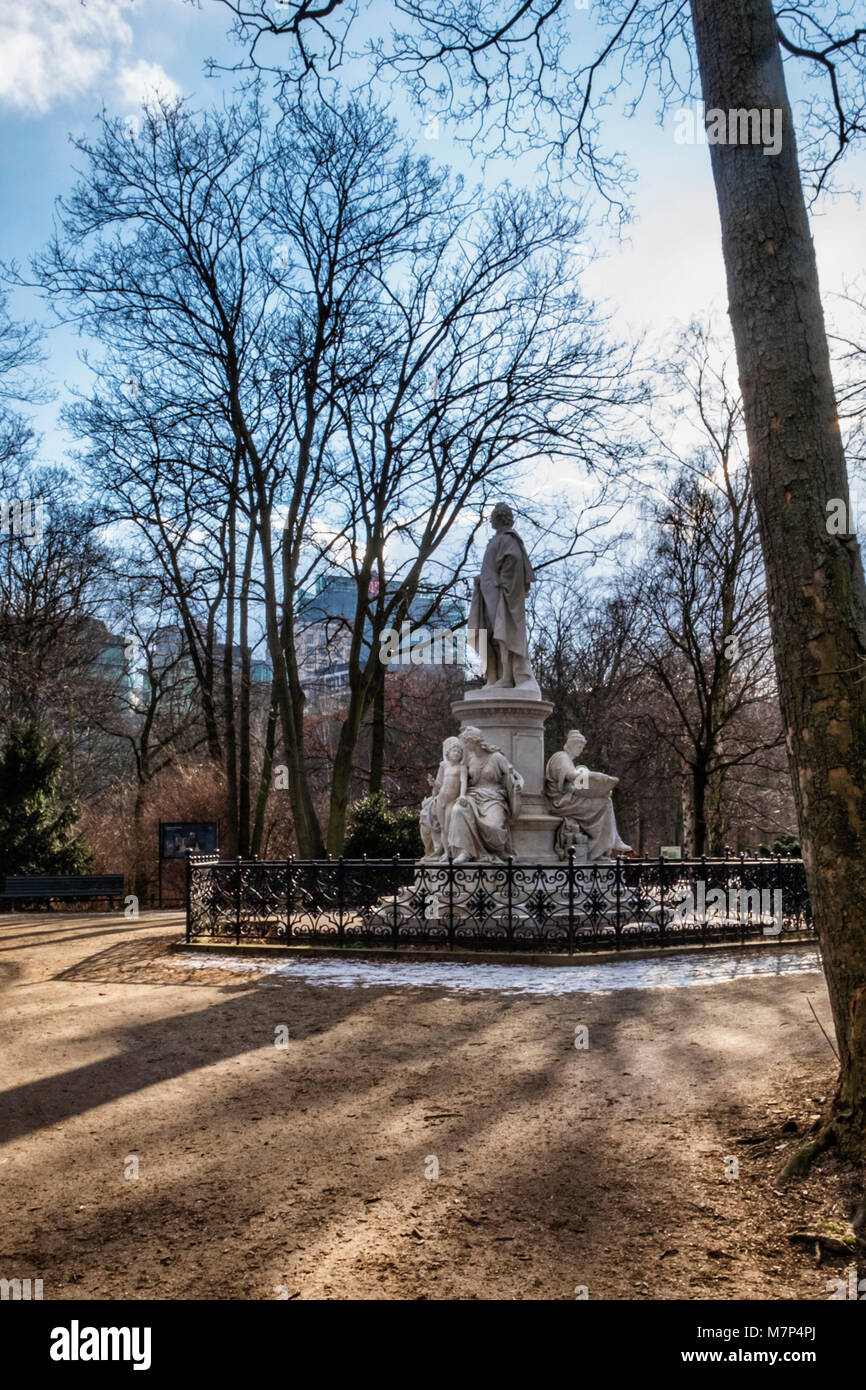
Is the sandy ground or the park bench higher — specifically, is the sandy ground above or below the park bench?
below

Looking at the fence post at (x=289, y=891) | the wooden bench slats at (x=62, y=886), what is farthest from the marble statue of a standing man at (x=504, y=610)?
the wooden bench slats at (x=62, y=886)

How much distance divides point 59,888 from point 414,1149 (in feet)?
56.5

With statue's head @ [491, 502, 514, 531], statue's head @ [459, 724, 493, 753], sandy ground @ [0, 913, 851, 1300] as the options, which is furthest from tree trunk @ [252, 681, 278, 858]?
sandy ground @ [0, 913, 851, 1300]

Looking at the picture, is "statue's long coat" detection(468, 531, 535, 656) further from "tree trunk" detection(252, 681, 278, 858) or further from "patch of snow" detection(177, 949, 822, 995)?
"tree trunk" detection(252, 681, 278, 858)

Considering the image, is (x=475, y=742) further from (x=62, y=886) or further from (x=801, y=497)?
(x=62, y=886)

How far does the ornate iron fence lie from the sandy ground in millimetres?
3184

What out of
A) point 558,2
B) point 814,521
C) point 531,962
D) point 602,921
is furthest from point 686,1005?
point 558,2

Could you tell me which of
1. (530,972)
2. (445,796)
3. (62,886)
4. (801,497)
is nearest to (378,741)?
(62,886)

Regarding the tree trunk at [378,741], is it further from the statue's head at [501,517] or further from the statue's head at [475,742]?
the statue's head at [475,742]

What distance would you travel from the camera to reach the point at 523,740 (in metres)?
14.3

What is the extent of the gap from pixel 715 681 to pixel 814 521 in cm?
1987

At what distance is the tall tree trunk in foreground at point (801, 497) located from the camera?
165 inches

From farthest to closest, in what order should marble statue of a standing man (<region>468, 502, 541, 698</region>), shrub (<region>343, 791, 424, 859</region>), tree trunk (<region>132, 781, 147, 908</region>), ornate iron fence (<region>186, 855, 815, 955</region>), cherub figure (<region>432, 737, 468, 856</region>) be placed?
1. tree trunk (<region>132, 781, 147, 908</region>)
2. shrub (<region>343, 791, 424, 859</region>)
3. marble statue of a standing man (<region>468, 502, 541, 698</region>)
4. cherub figure (<region>432, 737, 468, 856</region>)
5. ornate iron fence (<region>186, 855, 815, 955</region>)

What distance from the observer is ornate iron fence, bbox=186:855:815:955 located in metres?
11.8
